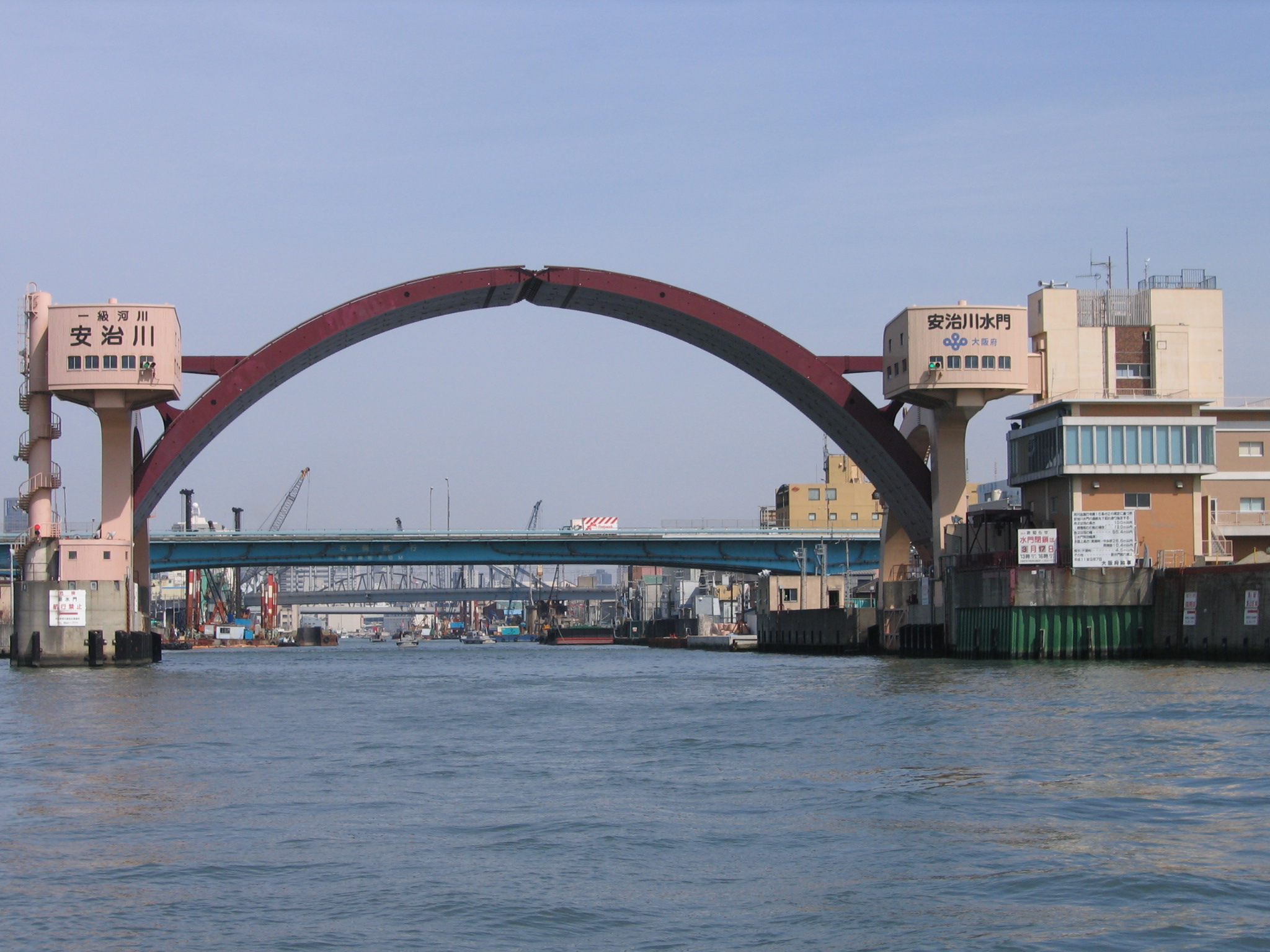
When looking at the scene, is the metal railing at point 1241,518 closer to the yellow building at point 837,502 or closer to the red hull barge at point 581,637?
the yellow building at point 837,502

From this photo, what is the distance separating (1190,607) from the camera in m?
52.2

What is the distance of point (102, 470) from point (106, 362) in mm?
5349

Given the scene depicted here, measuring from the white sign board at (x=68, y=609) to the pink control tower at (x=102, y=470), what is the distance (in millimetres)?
34

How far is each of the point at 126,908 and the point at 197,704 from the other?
2802cm

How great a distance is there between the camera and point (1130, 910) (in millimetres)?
15055

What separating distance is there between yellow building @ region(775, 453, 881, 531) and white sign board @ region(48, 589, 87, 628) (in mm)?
70339

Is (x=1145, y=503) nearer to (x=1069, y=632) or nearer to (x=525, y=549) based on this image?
(x=1069, y=632)

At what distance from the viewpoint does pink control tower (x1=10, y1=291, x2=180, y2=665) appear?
2453 inches

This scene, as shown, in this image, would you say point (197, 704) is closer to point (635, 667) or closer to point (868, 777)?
point (868, 777)

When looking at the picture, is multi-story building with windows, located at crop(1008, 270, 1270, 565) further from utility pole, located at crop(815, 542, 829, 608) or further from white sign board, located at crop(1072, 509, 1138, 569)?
utility pole, located at crop(815, 542, 829, 608)

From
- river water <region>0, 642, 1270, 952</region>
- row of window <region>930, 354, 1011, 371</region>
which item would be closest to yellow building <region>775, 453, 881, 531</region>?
row of window <region>930, 354, 1011, 371</region>

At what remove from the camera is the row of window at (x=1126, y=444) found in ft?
191

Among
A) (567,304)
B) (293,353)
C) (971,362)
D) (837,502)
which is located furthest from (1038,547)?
(837,502)

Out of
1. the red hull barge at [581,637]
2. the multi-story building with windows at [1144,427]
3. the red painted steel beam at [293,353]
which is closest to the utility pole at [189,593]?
the red hull barge at [581,637]
